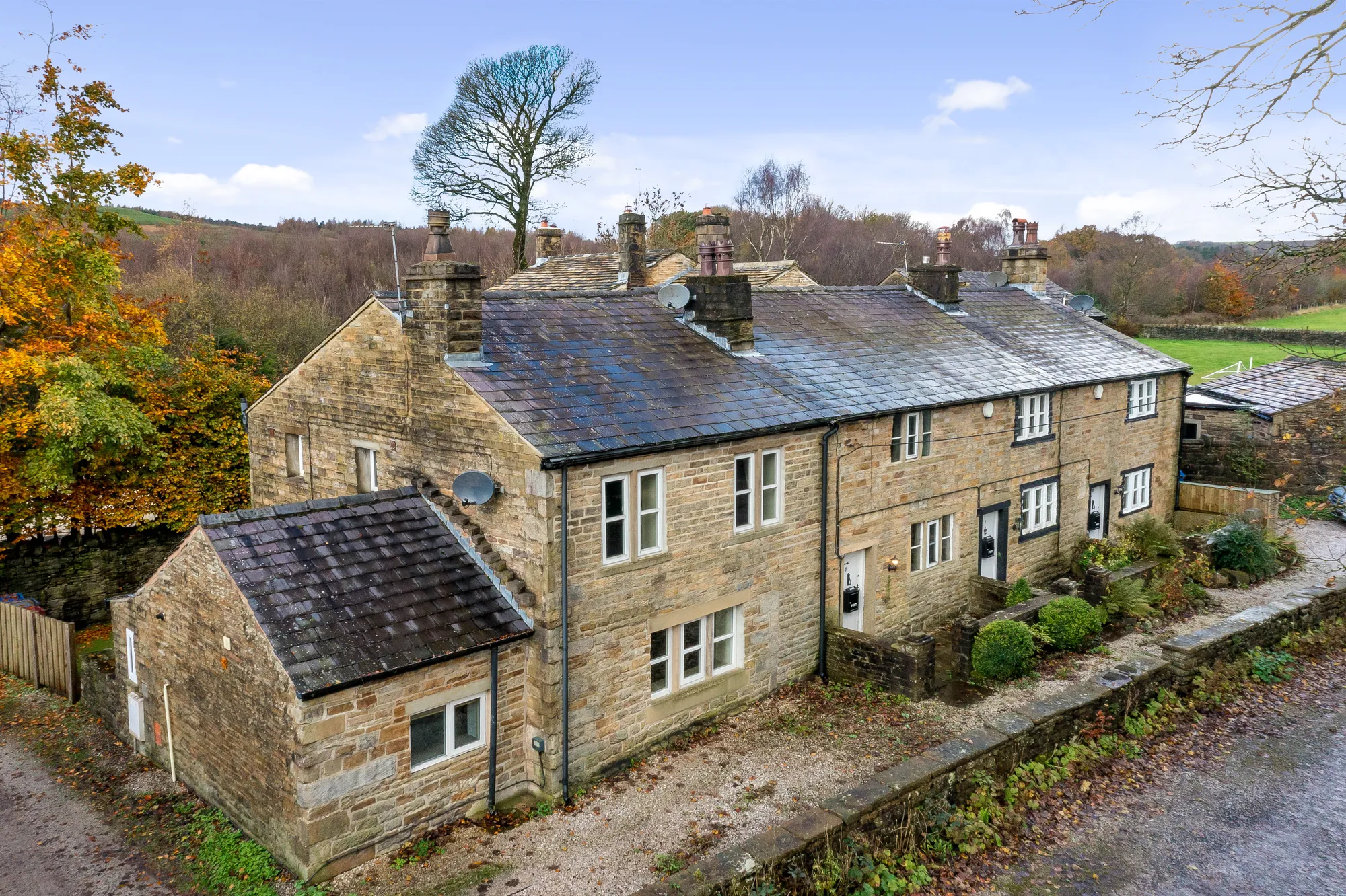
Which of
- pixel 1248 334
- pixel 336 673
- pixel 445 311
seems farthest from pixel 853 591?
pixel 1248 334

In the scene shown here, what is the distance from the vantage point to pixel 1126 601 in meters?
18.9

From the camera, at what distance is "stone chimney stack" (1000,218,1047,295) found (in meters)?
27.3

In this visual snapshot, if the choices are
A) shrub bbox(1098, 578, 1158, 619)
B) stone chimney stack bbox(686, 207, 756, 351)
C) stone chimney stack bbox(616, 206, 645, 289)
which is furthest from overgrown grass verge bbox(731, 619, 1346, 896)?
stone chimney stack bbox(616, 206, 645, 289)

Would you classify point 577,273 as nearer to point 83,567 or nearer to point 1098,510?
point 83,567

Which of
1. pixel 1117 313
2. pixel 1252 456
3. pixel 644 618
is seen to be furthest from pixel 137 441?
pixel 1117 313

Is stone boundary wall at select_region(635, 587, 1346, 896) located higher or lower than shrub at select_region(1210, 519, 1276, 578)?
lower

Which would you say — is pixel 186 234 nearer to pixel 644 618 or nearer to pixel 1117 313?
pixel 644 618

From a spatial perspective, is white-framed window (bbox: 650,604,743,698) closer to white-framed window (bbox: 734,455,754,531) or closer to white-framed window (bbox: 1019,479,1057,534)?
white-framed window (bbox: 734,455,754,531)

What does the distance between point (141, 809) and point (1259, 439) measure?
29.7 metres

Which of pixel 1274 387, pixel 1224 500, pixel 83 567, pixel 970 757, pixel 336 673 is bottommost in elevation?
pixel 970 757

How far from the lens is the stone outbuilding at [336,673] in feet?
33.8

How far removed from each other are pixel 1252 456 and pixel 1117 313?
131ft

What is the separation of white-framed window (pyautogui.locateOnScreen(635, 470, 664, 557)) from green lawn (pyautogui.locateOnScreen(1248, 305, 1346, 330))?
42023 millimetres

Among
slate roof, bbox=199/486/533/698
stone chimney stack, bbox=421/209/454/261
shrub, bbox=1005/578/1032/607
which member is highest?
stone chimney stack, bbox=421/209/454/261
